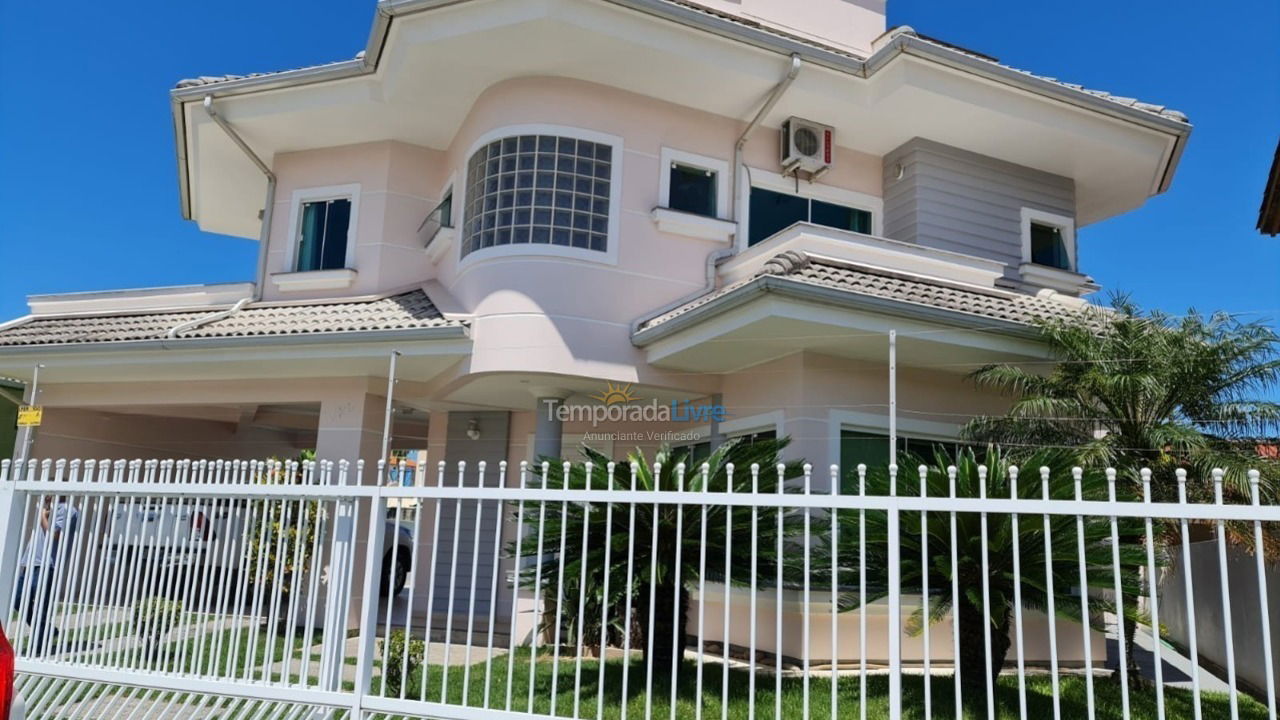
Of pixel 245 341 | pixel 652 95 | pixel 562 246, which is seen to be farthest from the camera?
pixel 652 95

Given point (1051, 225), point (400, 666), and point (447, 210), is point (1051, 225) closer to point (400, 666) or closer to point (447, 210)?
point (447, 210)

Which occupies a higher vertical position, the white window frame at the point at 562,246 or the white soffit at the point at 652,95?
the white soffit at the point at 652,95

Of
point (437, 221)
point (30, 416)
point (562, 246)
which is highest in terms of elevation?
point (437, 221)

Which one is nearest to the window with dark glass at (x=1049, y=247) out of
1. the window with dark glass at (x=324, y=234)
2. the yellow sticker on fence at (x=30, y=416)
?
the window with dark glass at (x=324, y=234)

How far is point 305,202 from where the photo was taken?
11766mm

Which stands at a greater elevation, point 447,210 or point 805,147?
point 805,147

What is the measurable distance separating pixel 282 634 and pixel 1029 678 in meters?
7.79

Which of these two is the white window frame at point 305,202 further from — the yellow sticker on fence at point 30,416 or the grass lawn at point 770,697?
the grass lawn at point 770,697

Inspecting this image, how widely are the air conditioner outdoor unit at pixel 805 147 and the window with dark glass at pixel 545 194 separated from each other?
2.16 metres

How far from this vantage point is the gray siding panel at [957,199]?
35.2ft

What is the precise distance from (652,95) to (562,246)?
209cm

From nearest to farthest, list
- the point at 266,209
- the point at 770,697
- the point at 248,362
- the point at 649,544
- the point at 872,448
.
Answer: the point at 649,544
the point at 770,697
the point at 872,448
the point at 248,362
the point at 266,209
